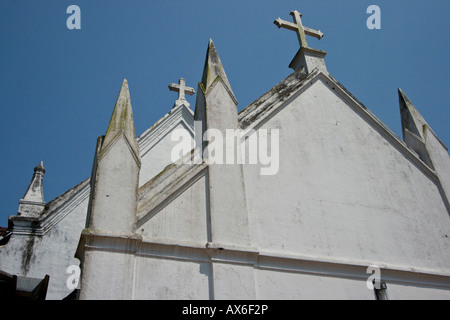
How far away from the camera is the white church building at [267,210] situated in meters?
6.02

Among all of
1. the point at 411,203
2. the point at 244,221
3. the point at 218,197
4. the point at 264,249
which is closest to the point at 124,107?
the point at 218,197

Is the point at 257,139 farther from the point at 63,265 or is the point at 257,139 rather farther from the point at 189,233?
the point at 63,265

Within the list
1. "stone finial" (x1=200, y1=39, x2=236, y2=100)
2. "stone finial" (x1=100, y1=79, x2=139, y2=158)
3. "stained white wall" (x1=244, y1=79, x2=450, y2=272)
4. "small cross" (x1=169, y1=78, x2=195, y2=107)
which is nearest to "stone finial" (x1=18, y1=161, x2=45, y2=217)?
"stone finial" (x1=100, y1=79, x2=139, y2=158)

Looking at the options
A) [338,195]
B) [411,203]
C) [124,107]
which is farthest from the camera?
[411,203]

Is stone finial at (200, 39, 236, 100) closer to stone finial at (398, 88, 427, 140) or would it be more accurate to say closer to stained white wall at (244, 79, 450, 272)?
stained white wall at (244, 79, 450, 272)

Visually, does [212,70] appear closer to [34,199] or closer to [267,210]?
[267,210]

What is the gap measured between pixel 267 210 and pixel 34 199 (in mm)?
6627

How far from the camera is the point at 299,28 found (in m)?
10.7

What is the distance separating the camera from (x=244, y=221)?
22.2 feet

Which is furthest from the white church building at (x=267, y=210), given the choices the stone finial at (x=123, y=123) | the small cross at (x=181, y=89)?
the small cross at (x=181, y=89)

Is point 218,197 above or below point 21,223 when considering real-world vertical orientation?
below

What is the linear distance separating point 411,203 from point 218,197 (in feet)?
13.2

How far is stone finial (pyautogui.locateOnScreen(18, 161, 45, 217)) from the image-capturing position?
35.2 ft

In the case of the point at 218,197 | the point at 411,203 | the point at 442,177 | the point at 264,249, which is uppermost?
the point at 442,177
